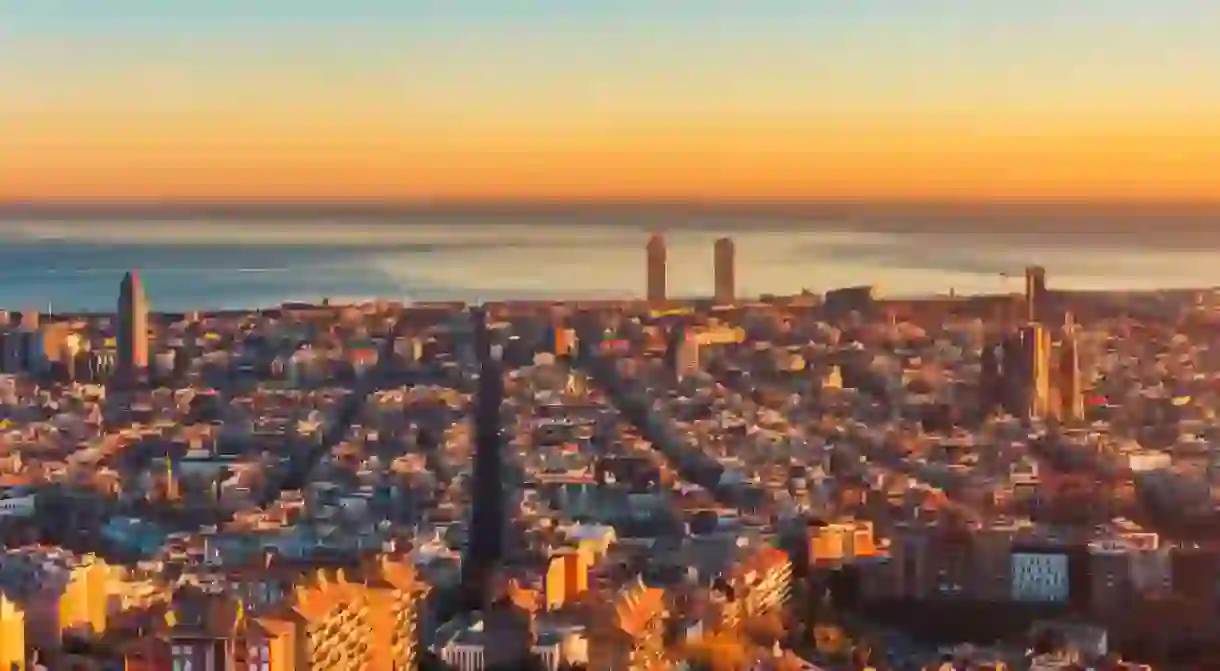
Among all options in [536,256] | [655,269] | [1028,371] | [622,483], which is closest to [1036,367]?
[1028,371]

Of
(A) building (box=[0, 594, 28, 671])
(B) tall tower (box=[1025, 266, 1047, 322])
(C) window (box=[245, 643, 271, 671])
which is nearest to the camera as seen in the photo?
(C) window (box=[245, 643, 271, 671])

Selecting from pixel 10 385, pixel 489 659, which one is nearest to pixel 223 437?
pixel 10 385

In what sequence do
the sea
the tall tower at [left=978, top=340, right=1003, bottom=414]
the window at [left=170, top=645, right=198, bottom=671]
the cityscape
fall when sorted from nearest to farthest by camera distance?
the window at [left=170, top=645, right=198, bottom=671] < the cityscape < the sea < the tall tower at [left=978, top=340, right=1003, bottom=414]

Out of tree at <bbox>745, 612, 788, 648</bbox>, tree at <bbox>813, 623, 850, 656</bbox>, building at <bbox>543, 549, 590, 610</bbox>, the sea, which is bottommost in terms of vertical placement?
tree at <bbox>813, 623, 850, 656</bbox>

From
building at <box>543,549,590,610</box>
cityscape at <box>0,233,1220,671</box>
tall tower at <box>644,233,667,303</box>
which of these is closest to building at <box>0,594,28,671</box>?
cityscape at <box>0,233,1220,671</box>

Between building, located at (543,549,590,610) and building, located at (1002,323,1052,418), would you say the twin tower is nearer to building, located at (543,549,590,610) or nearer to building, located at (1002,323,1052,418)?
building, located at (1002,323,1052,418)

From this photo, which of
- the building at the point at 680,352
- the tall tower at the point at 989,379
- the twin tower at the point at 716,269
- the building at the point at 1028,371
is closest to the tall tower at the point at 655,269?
the twin tower at the point at 716,269
